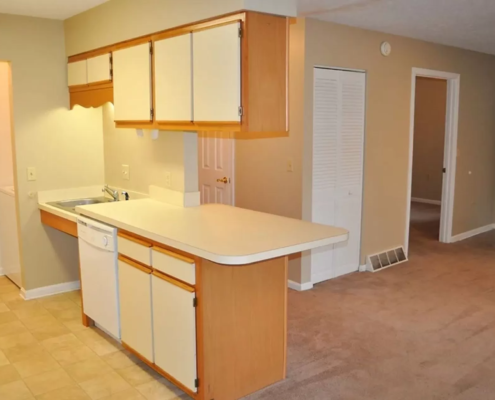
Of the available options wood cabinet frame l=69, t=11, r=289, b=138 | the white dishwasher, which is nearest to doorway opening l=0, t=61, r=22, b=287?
the white dishwasher

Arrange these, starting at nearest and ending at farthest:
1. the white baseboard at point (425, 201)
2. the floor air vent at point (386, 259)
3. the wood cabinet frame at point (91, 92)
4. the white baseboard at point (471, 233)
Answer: the wood cabinet frame at point (91, 92) < the floor air vent at point (386, 259) < the white baseboard at point (471, 233) < the white baseboard at point (425, 201)

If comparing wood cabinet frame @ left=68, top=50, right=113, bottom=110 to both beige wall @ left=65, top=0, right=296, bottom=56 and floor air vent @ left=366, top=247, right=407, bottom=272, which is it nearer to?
beige wall @ left=65, top=0, right=296, bottom=56

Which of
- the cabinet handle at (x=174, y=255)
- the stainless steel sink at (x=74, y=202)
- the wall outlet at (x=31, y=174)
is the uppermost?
the wall outlet at (x=31, y=174)

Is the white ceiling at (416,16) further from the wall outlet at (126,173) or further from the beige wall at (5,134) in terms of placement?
the beige wall at (5,134)

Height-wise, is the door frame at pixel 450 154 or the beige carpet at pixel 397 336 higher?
the door frame at pixel 450 154

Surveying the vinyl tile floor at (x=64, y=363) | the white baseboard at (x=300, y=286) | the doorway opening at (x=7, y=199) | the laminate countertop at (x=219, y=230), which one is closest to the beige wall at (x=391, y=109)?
the white baseboard at (x=300, y=286)

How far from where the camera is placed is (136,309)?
3.04 m

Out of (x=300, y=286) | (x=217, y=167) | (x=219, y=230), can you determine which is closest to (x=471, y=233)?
(x=300, y=286)

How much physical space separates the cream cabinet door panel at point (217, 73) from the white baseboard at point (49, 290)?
8.10 feet

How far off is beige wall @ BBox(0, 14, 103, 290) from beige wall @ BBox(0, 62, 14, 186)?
13.7 inches

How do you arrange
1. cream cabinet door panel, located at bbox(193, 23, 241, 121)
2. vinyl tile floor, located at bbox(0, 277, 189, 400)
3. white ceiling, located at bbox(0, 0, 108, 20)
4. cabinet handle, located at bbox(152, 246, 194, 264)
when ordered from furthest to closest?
white ceiling, located at bbox(0, 0, 108, 20)
vinyl tile floor, located at bbox(0, 277, 189, 400)
cream cabinet door panel, located at bbox(193, 23, 241, 121)
cabinet handle, located at bbox(152, 246, 194, 264)

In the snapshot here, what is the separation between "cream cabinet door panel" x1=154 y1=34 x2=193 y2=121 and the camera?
2959 mm

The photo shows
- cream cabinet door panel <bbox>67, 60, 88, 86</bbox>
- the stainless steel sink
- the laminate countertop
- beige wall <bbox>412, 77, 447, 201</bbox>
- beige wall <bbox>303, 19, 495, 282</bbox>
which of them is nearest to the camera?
the laminate countertop

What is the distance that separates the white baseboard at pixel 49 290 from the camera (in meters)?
4.37
